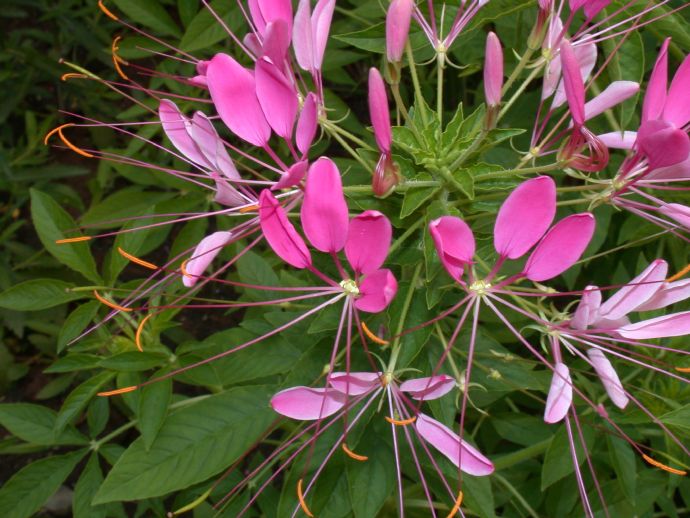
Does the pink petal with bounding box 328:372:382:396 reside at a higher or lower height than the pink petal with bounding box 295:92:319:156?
lower

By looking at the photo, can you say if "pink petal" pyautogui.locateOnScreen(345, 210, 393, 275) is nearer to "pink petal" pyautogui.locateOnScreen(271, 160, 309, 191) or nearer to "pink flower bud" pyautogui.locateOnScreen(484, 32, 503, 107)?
"pink petal" pyautogui.locateOnScreen(271, 160, 309, 191)

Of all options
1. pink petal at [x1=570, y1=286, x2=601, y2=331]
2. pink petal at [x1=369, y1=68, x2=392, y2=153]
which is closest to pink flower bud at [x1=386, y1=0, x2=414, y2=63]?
pink petal at [x1=369, y1=68, x2=392, y2=153]

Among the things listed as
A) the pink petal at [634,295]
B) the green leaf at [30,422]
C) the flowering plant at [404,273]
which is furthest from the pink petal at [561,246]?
the green leaf at [30,422]

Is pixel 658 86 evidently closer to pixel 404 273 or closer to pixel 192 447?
pixel 404 273

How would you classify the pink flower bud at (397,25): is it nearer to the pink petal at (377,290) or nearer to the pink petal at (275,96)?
the pink petal at (275,96)

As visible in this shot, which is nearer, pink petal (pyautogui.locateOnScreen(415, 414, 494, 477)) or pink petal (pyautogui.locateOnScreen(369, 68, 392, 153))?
pink petal (pyautogui.locateOnScreen(369, 68, 392, 153))

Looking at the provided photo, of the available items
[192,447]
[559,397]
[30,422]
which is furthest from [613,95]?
[30,422]

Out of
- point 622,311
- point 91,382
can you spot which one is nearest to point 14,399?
point 91,382
